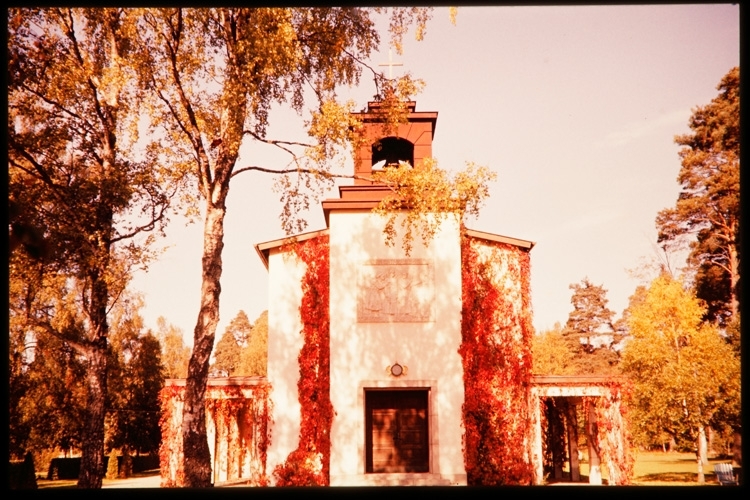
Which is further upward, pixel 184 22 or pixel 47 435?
pixel 184 22

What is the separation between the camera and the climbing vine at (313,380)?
16078 millimetres

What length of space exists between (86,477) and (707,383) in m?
17.4

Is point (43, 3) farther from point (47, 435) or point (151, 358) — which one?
point (151, 358)

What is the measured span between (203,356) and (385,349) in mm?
5409

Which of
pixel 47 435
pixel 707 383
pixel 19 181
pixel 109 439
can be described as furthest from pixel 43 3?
pixel 109 439

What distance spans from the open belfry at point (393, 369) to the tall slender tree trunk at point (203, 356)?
4.03 m

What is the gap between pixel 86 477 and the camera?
14.3m

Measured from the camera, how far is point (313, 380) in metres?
16.9

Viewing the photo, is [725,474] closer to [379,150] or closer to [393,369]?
[393,369]

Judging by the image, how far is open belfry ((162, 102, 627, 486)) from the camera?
1603 centimetres

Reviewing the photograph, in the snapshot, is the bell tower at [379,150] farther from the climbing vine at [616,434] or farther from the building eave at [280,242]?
the climbing vine at [616,434]

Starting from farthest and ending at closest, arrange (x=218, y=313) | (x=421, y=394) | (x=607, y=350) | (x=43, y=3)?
1. (x=607, y=350)
2. (x=421, y=394)
3. (x=218, y=313)
4. (x=43, y=3)

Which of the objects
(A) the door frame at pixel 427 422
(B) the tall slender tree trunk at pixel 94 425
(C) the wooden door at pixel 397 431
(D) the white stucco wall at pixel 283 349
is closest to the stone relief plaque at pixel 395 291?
(A) the door frame at pixel 427 422

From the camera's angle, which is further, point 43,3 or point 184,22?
point 184,22
